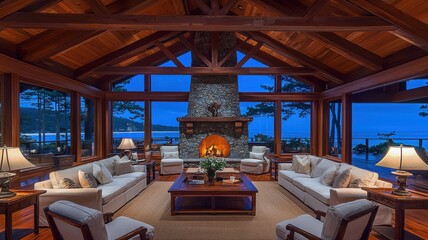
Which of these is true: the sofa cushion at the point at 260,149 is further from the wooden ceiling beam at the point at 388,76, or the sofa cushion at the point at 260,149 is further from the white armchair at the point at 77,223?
the white armchair at the point at 77,223

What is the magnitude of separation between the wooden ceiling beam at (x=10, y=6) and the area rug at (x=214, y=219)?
3.66m

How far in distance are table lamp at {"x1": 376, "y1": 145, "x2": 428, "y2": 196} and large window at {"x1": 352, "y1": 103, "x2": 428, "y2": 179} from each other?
14.8ft

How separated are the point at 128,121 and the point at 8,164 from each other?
24.4ft

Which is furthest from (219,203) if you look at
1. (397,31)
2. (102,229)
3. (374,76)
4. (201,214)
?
(374,76)

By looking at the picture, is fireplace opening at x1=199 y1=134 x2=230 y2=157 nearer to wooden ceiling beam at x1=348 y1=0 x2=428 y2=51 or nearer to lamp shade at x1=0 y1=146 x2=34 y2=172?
wooden ceiling beam at x1=348 y1=0 x2=428 y2=51

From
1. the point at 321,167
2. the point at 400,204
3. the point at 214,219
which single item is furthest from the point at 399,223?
the point at 214,219

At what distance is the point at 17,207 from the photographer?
3178 millimetres

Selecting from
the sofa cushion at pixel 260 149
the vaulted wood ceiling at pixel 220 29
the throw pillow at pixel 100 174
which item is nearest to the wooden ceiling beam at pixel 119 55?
the vaulted wood ceiling at pixel 220 29

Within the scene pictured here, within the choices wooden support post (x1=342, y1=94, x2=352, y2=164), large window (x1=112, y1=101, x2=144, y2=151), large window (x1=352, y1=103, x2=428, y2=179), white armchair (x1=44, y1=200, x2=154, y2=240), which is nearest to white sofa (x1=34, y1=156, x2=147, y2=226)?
white armchair (x1=44, y1=200, x2=154, y2=240)

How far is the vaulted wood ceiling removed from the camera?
430 cm

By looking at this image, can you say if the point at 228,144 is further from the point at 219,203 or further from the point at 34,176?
the point at 34,176

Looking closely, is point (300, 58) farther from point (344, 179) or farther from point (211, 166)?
point (211, 166)

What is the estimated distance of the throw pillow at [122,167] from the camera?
5768mm

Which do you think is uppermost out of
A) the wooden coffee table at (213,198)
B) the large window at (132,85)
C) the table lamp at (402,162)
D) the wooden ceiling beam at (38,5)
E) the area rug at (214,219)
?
the wooden ceiling beam at (38,5)
